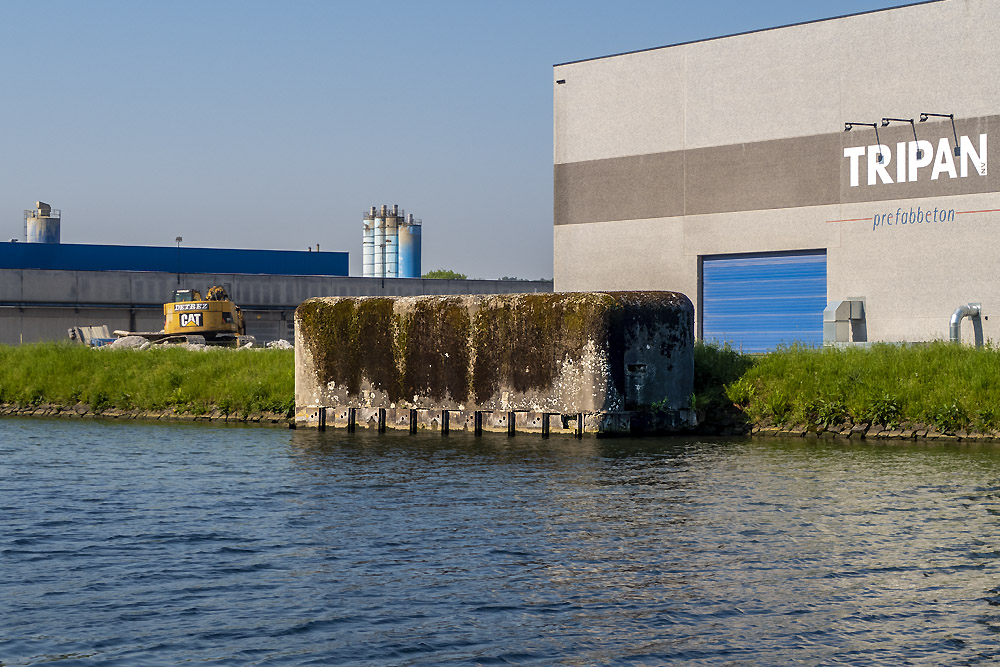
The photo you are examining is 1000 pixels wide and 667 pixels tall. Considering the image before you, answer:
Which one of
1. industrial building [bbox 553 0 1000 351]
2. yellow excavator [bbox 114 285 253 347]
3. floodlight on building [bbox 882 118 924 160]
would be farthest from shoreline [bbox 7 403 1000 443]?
yellow excavator [bbox 114 285 253 347]

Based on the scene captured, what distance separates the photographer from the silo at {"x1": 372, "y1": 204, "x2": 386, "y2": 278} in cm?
11038

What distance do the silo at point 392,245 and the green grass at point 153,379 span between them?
65511 mm

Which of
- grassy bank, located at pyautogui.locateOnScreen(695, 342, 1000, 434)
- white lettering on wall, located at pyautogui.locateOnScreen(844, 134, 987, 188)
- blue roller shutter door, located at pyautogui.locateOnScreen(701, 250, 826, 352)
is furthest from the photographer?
blue roller shutter door, located at pyautogui.locateOnScreen(701, 250, 826, 352)

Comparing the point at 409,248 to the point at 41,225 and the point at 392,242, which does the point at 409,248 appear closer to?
the point at 392,242

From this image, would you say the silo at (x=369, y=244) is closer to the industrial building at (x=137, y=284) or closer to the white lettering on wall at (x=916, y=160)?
the industrial building at (x=137, y=284)

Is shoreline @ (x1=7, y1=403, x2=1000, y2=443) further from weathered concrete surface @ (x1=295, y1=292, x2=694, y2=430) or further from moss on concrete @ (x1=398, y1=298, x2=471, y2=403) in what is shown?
moss on concrete @ (x1=398, y1=298, x2=471, y2=403)

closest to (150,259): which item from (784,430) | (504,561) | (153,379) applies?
(153,379)

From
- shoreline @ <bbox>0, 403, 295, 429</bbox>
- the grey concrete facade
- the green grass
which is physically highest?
the grey concrete facade

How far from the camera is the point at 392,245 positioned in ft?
362

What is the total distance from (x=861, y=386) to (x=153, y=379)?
21449 millimetres

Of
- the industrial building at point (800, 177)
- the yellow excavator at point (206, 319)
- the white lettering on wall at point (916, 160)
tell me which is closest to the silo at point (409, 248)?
the yellow excavator at point (206, 319)

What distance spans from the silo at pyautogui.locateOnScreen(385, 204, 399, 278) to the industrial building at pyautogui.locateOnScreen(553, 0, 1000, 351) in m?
62.8

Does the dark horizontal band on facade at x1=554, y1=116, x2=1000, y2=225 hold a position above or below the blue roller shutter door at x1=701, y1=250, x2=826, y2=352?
above

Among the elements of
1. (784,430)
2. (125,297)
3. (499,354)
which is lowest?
(784,430)
